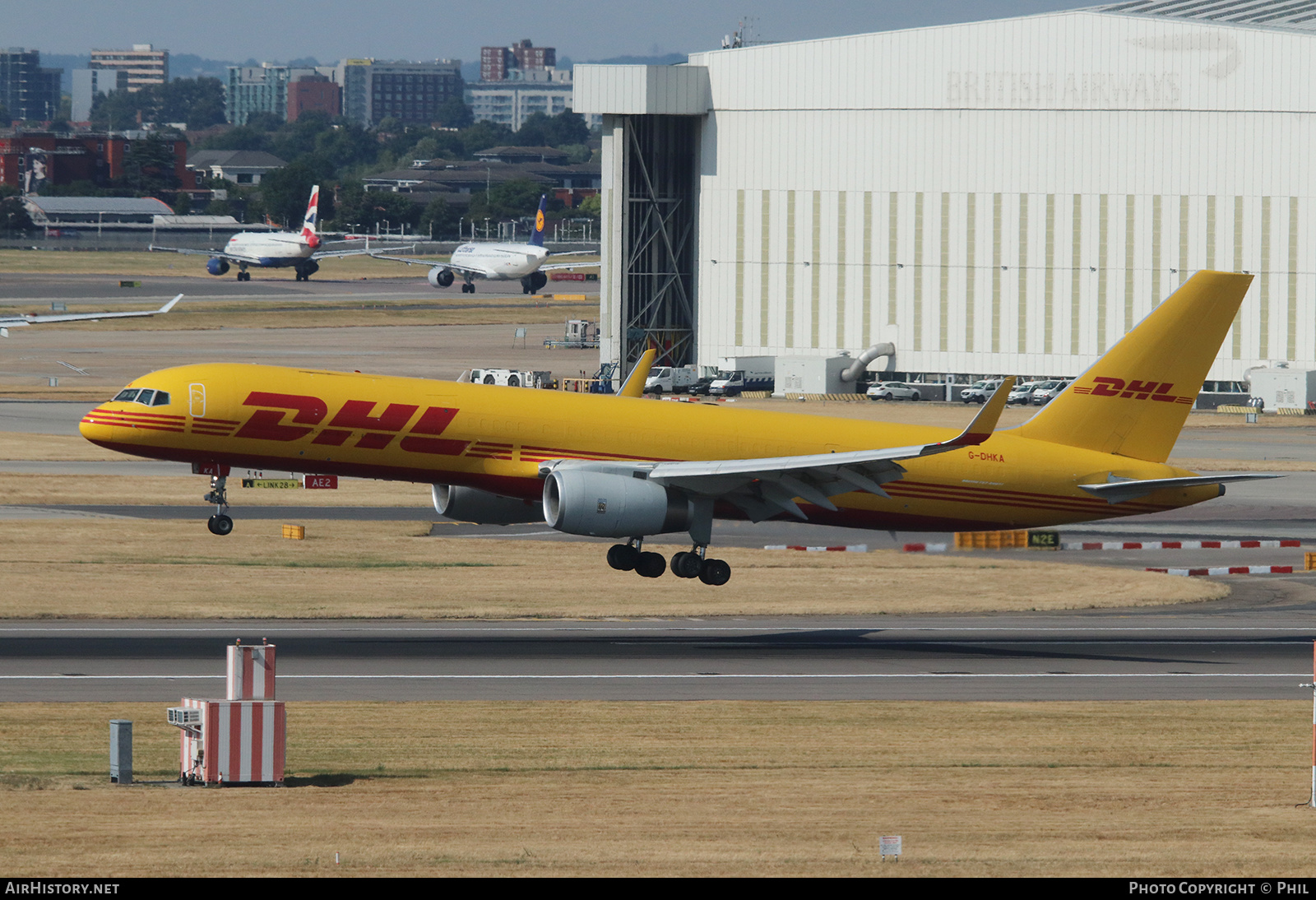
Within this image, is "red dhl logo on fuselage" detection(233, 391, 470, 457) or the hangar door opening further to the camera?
the hangar door opening

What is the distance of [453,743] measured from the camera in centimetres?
3897

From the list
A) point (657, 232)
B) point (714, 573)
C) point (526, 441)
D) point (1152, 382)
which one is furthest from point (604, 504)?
point (657, 232)

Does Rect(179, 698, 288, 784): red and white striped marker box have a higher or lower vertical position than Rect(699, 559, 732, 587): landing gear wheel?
lower

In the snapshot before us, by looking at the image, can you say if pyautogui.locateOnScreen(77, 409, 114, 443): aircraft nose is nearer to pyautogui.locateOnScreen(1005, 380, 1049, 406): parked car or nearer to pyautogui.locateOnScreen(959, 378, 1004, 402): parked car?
pyautogui.locateOnScreen(959, 378, 1004, 402): parked car

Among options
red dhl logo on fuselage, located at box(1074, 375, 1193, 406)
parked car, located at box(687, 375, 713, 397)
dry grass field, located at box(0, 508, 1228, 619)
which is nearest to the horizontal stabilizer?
red dhl logo on fuselage, located at box(1074, 375, 1193, 406)

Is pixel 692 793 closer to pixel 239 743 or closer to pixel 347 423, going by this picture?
pixel 239 743

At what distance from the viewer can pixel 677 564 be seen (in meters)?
53.9

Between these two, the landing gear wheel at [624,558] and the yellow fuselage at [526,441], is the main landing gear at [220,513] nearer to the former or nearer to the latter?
the yellow fuselage at [526,441]

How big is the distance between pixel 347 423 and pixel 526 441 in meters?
5.28

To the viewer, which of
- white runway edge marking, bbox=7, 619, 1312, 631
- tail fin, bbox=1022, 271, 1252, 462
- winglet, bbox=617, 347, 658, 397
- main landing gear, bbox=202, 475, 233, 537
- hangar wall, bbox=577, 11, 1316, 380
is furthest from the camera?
hangar wall, bbox=577, 11, 1316, 380

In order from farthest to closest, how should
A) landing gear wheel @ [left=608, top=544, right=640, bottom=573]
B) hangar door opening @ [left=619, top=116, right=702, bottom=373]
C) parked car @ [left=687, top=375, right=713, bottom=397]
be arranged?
hangar door opening @ [left=619, top=116, right=702, bottom=373], parked car @ [left=687, top=375, right=713, bottom=397], landing gear wheel @ [left=608, top=544, right=640, bottom=573]

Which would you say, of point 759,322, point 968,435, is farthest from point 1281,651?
point 759,322

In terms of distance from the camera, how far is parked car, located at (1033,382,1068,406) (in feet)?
430

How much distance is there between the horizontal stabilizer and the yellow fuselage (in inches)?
12.2
